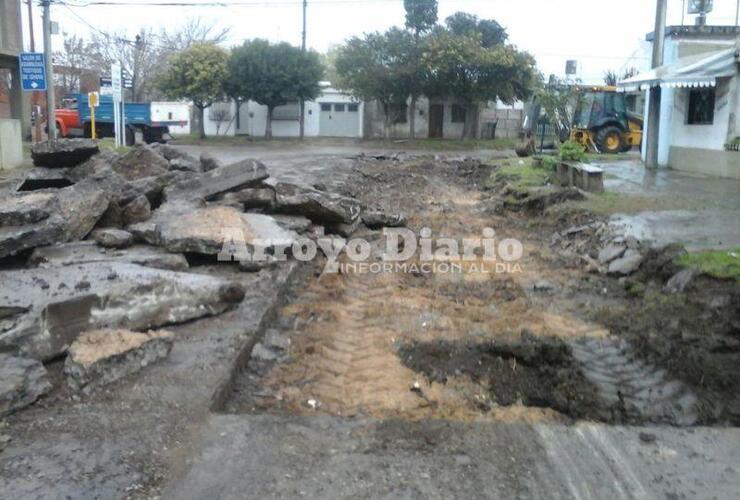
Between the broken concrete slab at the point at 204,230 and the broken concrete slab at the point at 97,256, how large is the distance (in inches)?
6.9

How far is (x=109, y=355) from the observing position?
14.5 ft

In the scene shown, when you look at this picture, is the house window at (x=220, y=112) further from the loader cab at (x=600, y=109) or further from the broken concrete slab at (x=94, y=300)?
the broken concrete slab at (x=94, y=300)

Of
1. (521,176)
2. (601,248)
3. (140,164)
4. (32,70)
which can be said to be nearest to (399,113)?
(32,70)

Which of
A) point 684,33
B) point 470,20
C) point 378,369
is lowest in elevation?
point 378,369

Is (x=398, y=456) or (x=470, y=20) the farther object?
(x=470, y=20)

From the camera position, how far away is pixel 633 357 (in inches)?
221

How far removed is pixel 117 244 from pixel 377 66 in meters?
32.2

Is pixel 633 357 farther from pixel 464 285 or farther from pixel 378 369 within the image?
pixel 464 285

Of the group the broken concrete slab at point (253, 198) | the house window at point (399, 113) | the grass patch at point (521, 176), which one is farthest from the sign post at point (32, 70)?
the house window at point (399, 113)

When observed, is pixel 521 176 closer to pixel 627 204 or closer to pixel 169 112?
pixel 627 204

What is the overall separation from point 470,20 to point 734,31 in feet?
70.5

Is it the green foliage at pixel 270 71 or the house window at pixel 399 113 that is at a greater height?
the green foliage at pixel 270 71

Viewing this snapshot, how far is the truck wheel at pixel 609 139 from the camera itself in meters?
27.1

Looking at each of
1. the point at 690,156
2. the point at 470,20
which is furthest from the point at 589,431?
the point at 470,20
